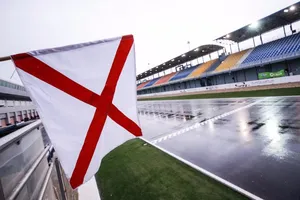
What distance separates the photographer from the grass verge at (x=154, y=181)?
13.9ft

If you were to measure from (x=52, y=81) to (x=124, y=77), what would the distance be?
102 centimetres

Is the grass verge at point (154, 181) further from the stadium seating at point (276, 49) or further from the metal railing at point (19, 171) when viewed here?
the stadium seating at point (276, 49)

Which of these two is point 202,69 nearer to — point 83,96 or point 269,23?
point 269,23

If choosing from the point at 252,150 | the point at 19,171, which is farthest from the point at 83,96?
the point at 252,150

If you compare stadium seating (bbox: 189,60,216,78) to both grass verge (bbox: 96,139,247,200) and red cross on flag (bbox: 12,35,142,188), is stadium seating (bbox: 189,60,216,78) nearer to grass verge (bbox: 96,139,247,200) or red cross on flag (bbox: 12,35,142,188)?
grass verge (bbox: 96,139,247,200)

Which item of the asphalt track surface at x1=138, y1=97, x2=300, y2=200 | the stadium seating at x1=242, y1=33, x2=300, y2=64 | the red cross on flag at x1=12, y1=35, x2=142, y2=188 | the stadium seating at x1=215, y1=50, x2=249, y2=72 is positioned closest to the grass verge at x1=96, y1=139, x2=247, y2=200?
the asphalt track surface at x1=138, y1=97, x2=300, y2=200

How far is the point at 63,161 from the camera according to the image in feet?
7.00

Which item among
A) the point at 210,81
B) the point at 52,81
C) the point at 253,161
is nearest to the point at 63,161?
the point at 52,81

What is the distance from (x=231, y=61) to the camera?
3544 centimetres

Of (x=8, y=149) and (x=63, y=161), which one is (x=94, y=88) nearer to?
(x=63, y=161)

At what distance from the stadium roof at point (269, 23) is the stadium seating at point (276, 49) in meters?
2.65

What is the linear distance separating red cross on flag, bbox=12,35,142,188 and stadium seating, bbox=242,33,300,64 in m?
29.9

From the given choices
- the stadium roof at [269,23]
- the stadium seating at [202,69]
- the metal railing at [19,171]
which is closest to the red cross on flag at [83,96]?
the metal railing at [19,171]

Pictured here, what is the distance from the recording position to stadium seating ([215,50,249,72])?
112ft
